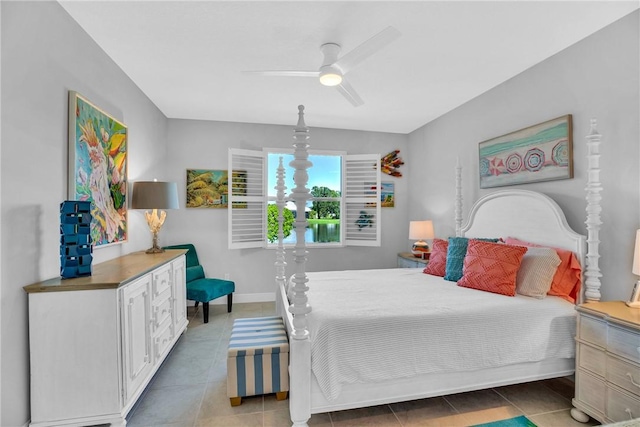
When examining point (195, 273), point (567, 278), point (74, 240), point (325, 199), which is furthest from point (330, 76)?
point (195, 273)

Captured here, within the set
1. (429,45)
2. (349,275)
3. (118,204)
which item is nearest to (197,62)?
(118,204)

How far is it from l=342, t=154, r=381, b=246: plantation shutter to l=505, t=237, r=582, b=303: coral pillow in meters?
2.55

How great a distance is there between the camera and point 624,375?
68.7 inches

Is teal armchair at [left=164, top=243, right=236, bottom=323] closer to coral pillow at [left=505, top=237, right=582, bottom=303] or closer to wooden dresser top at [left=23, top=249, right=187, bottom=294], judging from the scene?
wooden dresser top at [left=23, top=249, right=187, bottom=294]

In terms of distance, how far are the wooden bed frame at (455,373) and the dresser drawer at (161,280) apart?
3.35 feet

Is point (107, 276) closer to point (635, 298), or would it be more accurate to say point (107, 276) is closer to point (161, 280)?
point (161, 280)

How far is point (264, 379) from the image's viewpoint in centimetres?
→ 214

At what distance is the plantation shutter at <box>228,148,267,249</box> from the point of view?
431 centimetres

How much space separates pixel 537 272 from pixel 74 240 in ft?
10.6

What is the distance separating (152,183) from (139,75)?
1.04 metres

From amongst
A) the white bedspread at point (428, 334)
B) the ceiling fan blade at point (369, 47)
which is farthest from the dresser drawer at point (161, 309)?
the ceiling fan blade at point (369, 47)

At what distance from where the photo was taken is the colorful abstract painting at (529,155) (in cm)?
253

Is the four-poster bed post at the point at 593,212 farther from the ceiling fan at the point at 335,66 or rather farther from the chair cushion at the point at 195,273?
the chair cushion at the point at 195,273

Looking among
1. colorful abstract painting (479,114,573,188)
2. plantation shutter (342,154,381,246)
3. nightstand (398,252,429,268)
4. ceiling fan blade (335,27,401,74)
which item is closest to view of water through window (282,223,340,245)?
plantation shutter (342,154,381,246)
